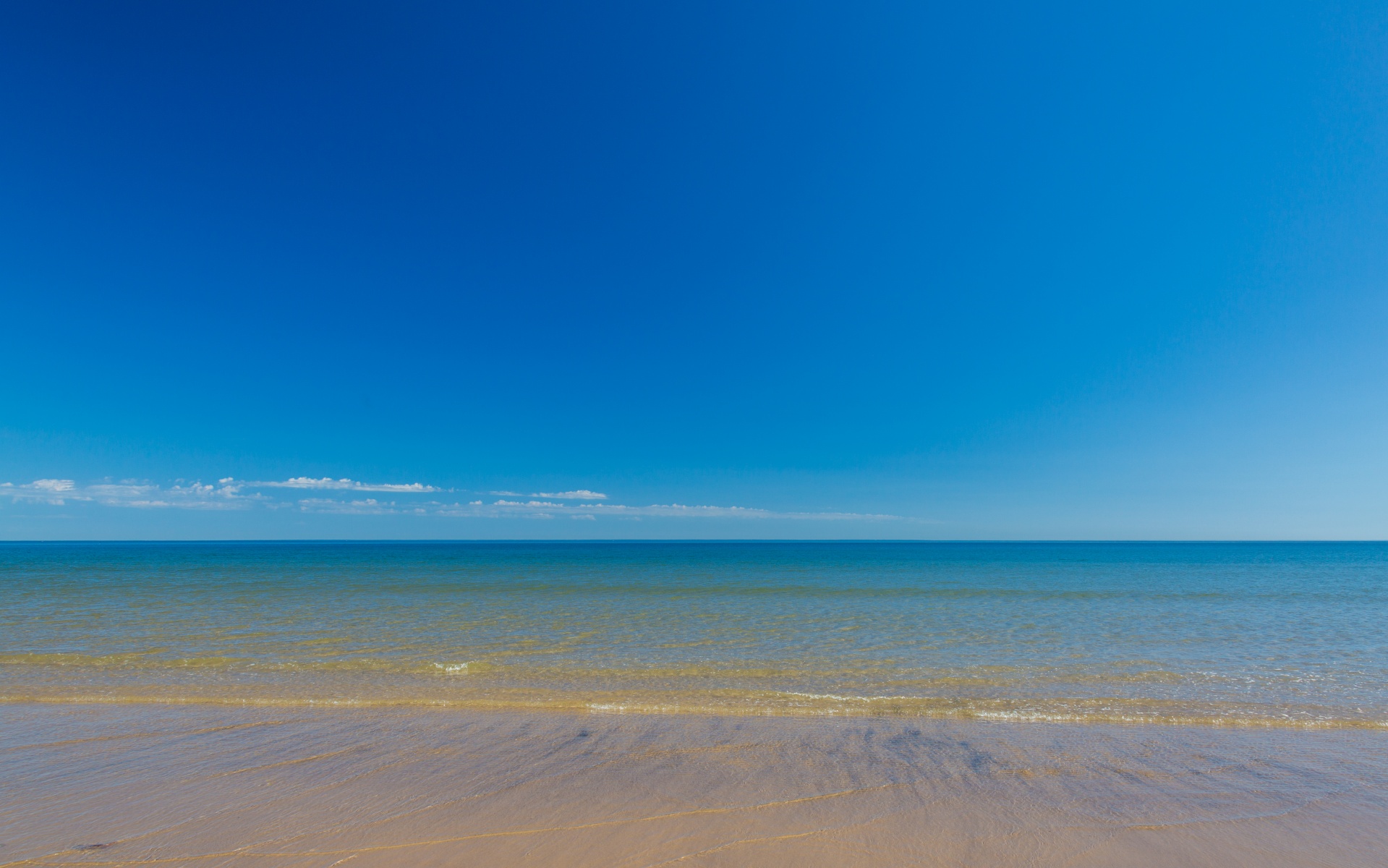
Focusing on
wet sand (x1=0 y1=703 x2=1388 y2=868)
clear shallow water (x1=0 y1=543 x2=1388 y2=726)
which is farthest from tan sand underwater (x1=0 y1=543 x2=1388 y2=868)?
clear shallow water (x1=0 y1=543 x2=1388 y2=726)

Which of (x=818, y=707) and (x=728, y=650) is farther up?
(x=818, y=707)

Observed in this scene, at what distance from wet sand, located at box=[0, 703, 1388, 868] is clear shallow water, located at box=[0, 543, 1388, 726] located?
4.41 feet

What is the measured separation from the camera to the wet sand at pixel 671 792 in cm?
506

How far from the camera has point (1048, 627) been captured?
19203 millimetres

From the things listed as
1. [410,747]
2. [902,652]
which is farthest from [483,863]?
[902,652]

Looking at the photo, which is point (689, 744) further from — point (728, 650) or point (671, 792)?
point (728, 650)

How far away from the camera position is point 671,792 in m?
6.25

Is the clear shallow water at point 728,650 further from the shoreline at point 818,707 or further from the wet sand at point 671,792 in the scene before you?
the wet sand at point 671,792

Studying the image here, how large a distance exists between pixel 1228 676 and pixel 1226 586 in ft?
101

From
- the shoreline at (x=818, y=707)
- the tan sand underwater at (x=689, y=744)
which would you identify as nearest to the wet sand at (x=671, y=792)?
the tan sand underwater at (x=689, y=744)

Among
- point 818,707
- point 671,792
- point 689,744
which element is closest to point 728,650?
point 818,707

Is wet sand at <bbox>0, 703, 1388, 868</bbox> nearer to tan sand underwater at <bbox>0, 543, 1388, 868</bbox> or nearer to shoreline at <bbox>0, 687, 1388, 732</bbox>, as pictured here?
tan sand underwater at <bbox>0, 543, 1388, 868</bbox>

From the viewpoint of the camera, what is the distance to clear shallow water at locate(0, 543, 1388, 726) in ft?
33.3

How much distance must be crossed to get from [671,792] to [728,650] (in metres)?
9.02
